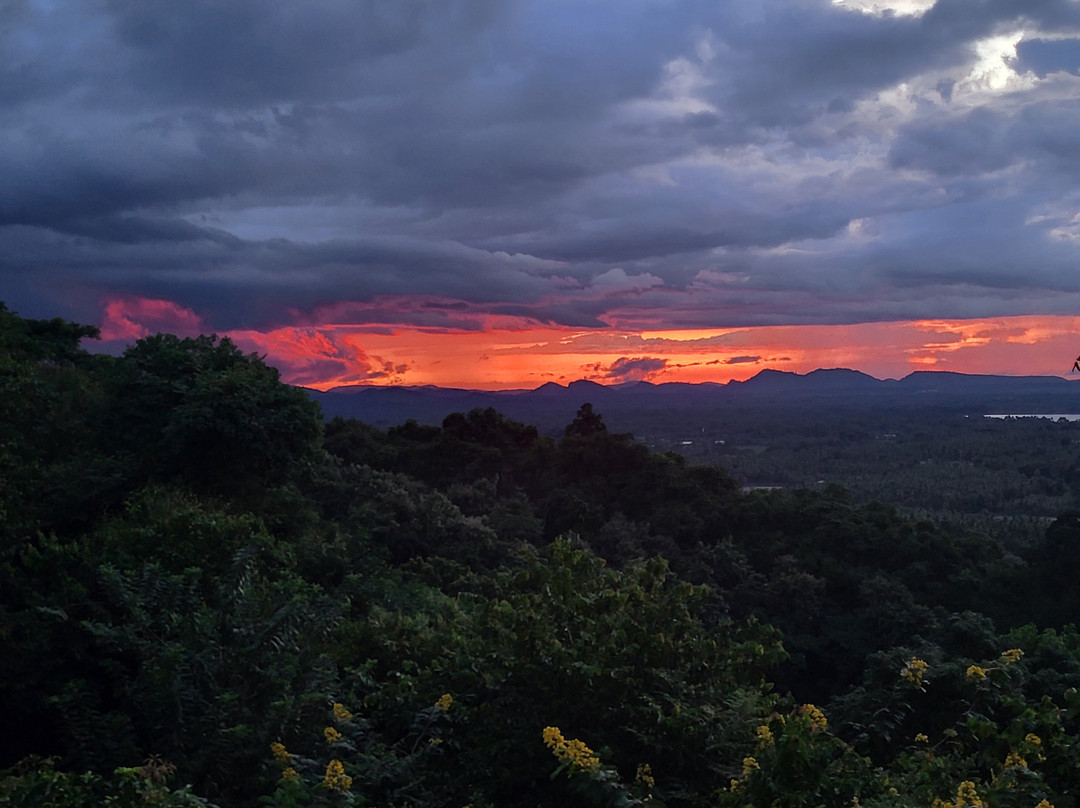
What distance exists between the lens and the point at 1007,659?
651 centimetres

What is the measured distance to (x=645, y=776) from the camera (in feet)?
18.1

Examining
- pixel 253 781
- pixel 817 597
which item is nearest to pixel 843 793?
pixel 253 781

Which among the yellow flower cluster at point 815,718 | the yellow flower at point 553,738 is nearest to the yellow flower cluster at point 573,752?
the yellow flower at point 553,738

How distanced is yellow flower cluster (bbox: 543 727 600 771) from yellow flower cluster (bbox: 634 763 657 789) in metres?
0.57

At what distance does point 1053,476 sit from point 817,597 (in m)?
52.2

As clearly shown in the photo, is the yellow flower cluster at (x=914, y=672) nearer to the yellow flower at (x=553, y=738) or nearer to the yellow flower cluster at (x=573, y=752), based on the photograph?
the yellow flower cluster at (x=573, y=752)

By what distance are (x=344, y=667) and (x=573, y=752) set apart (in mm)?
3751

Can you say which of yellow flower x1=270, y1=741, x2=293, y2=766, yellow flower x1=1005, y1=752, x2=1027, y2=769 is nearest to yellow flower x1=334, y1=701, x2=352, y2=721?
yellow flower x1=270, y1=741, x2=293, y2=766

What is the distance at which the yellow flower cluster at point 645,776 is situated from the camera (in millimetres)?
5434

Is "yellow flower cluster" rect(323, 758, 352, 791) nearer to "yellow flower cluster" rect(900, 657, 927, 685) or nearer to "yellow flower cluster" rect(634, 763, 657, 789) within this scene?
"yellow flower cluster" rect(634, 763, 657, 789)

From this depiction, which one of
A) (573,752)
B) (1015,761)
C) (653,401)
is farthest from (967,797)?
(653,401)

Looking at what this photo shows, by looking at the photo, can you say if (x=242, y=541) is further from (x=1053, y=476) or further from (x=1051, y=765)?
(x=1053, y=476)

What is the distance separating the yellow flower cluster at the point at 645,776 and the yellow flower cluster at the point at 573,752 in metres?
0.57

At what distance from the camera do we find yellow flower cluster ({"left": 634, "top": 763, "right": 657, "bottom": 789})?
5.43 m
